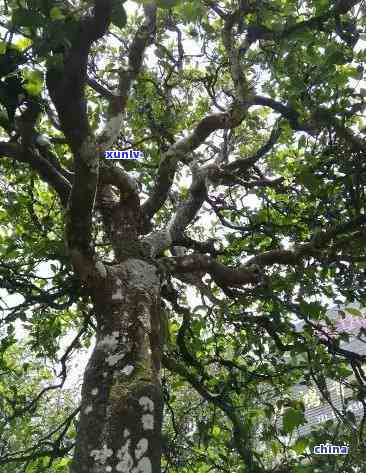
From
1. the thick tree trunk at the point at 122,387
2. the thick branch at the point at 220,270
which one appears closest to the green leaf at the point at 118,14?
the thick tree trunk at the point at 122,387

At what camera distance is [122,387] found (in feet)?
8.18

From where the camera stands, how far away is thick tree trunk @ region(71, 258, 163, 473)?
2.23 m

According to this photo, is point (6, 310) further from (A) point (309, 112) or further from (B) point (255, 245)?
(A) point (309, 112)

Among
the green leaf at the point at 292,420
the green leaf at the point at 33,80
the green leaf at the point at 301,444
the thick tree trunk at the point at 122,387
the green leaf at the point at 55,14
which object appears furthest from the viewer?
the green leaf at the point at 301,444

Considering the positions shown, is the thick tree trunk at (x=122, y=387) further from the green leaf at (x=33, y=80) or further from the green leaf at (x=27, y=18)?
the green leaf at (x=27, y=18)

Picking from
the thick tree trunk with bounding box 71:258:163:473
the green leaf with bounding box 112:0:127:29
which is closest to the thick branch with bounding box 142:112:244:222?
the thick tree trunk with bounding box 71:258:163:473

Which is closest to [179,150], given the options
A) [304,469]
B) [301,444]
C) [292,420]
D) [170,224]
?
[170,224]

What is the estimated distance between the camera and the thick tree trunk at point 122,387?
7.32 feet

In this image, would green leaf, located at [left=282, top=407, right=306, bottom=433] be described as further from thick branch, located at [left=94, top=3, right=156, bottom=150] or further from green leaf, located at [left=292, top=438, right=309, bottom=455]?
thick branch, located at [left=94, top=3, right=156, bottom=150]

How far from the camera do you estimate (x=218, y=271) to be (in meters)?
4.12

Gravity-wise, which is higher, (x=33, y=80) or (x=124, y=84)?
(x=124, y=84)

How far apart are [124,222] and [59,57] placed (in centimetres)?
232

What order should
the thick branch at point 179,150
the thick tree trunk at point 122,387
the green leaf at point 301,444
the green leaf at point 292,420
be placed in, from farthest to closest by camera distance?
the thick branch at point 179,150, the green leaf at point 301,444, the green leaf at point 292,420, the thick tree trunk at point 122,387

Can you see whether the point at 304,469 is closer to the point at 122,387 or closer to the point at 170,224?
the point at 122,387
